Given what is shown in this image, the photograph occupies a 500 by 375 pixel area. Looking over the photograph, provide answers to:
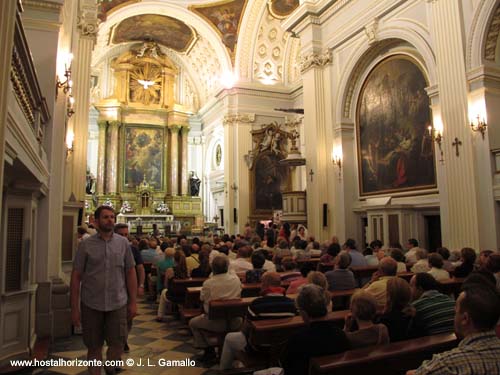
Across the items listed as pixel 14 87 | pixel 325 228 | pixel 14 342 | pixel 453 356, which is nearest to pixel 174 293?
pixel 14 342

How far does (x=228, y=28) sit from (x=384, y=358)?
19.4 meters

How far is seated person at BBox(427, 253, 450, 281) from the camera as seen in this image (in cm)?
505

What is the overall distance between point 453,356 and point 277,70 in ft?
63.5

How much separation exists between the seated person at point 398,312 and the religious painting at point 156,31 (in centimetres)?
2076

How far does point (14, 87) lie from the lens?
3.38m

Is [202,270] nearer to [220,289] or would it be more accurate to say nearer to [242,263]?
[242,263]

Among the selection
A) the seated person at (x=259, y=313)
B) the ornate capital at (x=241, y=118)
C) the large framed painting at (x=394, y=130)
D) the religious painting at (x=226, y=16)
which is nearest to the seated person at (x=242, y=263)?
the seated person at (x=259, y=313)

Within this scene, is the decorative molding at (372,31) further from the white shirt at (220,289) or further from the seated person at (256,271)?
the white shirt at (220,289)

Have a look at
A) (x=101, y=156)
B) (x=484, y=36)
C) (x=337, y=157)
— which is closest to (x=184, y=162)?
(x=101, y=156)

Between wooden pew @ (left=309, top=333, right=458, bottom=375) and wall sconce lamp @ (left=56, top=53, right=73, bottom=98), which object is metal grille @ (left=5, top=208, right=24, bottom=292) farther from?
wooden pew @ (left=309, top=333, right=458, bottom=375)

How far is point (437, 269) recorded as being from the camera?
512 centimetres

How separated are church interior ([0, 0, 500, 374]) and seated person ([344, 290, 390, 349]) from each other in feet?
6.74

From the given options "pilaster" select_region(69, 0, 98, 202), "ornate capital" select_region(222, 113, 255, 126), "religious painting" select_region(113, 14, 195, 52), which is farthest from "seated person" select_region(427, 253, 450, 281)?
"religious painting" select_region(113, 14, 195, 52)

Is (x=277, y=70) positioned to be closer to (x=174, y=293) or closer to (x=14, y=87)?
(x=174, y=293)
